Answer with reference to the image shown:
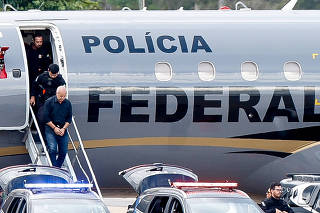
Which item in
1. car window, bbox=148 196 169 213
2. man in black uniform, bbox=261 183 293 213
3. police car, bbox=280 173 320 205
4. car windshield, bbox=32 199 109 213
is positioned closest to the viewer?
car windshield, bbox=32 199 109 213

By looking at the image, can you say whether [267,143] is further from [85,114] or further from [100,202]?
[100,202]

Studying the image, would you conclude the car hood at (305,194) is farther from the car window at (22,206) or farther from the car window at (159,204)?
the car window at (22,206)

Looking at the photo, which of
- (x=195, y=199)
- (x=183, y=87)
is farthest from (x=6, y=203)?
(x=183, y=87)

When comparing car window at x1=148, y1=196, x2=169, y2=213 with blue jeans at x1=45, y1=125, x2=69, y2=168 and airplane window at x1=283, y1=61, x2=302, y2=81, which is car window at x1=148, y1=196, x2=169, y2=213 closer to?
A: blue jeans at x1=45, y1=125, x2=69, y2=168

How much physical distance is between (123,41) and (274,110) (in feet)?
12.1

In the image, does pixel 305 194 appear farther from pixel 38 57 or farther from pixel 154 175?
pixel 38 57

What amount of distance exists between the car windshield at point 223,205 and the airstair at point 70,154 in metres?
4.89

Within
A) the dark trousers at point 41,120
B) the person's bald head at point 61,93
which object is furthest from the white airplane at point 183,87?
the person's bald head at point 61,93

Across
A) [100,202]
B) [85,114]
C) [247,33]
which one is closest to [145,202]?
[100,202]

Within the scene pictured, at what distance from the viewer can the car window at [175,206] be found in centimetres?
2353

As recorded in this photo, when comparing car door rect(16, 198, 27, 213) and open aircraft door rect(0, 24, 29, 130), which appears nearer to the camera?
car door rect(16, 198, 27, 213)

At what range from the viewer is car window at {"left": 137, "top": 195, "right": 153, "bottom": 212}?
24516 millimetres

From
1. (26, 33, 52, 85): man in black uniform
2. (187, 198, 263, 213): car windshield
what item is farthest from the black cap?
(187, 198, 263, 213): car windshield

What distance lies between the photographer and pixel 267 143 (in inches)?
1186
